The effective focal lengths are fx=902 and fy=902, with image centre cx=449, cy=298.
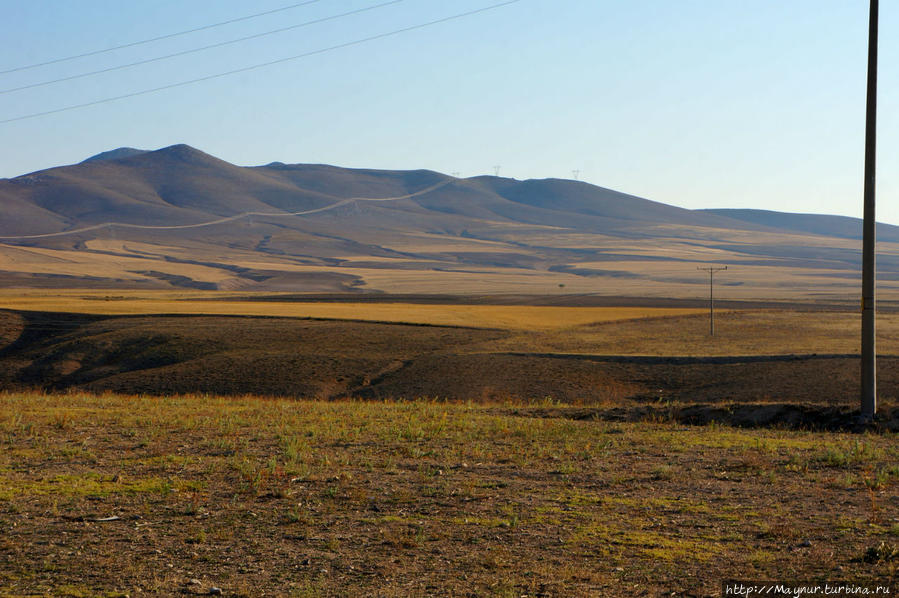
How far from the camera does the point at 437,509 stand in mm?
10570

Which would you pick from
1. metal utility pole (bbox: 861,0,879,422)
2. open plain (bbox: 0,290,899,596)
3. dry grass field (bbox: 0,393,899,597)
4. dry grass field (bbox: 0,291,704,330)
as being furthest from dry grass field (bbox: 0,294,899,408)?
dry grass field (bbox: 0,393,899,597)

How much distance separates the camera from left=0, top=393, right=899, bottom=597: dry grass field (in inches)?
316

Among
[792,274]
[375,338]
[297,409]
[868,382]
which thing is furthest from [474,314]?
[792,274]

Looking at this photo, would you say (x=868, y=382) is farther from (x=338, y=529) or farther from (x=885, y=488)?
(x=338, y=529)

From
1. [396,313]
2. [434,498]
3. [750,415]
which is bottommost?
[396,313]

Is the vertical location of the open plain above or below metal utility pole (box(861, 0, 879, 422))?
below

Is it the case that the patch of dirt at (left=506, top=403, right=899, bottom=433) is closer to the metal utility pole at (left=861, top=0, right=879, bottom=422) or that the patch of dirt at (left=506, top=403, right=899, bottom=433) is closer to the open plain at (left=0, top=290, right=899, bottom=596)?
the open plain at (left=0, top=290, right=899, bottom=596)

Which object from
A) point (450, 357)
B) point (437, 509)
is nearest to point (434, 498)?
point (437, 509)

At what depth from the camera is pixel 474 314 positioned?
66.1 metres

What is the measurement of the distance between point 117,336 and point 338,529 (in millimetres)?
42506

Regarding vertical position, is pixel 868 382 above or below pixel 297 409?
above

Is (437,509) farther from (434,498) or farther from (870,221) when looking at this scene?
(870,221)

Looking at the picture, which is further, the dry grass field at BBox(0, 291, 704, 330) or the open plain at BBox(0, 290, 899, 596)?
the dry grass field at BBox(0, 291, 704, 330)

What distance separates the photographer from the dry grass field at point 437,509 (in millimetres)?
8039
